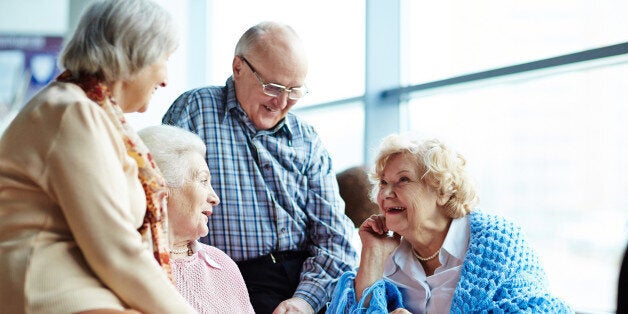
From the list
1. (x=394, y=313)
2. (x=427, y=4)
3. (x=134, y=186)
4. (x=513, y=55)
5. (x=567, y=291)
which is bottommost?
(x=567, y=291)

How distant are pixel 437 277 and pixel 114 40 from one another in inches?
49.8

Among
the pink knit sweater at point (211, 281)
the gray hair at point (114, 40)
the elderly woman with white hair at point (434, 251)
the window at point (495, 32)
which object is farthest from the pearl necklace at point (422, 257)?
the window at point (495, 32)

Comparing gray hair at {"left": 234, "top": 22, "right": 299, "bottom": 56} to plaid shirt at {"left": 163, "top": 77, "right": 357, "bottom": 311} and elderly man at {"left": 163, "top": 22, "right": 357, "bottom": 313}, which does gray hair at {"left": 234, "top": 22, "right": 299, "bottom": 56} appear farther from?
plaid shirt at {"left": 163, "top": 77, "right": 357, "bottom": 311}

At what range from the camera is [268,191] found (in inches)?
105

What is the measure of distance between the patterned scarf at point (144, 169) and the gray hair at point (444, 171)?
984 mm

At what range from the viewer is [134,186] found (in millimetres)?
1540

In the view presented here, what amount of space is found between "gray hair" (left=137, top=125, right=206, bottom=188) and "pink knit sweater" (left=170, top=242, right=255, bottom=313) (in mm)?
241

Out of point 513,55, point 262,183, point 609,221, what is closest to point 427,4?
point 513,55

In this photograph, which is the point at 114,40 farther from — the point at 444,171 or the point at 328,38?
the point at 328,38

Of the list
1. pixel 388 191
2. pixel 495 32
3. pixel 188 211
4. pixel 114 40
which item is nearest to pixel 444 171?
pixel 388 191

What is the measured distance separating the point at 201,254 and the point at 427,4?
Answer: 8.04 feet

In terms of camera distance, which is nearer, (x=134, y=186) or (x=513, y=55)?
(x=134, y=186)

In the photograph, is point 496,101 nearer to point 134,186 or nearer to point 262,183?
point 262,183

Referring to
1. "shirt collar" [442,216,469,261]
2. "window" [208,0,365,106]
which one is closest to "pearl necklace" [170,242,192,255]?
"shirt collar" [442,216,469,261]
